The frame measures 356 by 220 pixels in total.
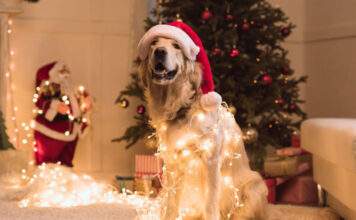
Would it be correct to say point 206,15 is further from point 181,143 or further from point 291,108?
point 181,143

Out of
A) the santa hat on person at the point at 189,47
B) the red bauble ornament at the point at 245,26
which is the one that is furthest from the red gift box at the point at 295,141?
the santa hat on person at the point at 189,47

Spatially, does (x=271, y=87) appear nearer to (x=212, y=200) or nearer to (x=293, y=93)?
(x=293, y=93)

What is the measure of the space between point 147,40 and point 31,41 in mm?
2274

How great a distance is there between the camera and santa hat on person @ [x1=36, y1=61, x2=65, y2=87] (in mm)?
3527

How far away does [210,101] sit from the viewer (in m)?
1.79

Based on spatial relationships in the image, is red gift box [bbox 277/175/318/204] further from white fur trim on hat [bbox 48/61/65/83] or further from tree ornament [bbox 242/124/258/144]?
white fur trim on hat [bbox 48/61/65/83]

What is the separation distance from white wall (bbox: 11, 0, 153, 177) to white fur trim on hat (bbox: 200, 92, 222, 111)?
222 cm

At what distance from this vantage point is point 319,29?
4.24 metres

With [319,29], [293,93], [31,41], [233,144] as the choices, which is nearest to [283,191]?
[293,93]

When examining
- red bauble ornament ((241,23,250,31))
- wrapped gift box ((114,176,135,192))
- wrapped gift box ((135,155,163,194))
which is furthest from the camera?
wrapped gift box ((114,176,135,192))

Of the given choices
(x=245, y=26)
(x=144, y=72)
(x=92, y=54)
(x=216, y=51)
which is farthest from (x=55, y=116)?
(x=144, y=72)

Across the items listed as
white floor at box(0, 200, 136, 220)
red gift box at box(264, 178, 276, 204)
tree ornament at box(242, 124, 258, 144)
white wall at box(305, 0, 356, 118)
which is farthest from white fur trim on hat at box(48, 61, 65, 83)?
white wall at box(305, 0, 356, 118)

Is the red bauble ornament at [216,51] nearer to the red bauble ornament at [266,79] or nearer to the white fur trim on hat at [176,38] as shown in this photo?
the red bauble ornament at [266,79]

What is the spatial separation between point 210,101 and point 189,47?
254 millimetres
